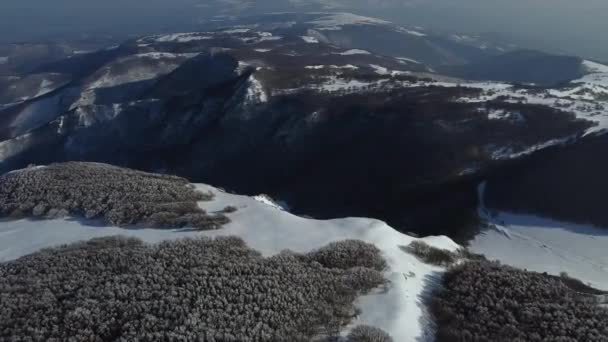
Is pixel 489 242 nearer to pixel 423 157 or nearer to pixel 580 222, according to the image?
pixel 580 222

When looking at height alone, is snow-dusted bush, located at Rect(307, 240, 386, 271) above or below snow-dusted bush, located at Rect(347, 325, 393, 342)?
below

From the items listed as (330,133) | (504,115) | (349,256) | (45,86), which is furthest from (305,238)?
(45,86)

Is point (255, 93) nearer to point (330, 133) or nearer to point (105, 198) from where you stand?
point (330, 133)

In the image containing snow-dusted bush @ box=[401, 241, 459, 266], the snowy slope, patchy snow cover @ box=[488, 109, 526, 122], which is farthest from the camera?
patchy snow cover @ box=[488, 109, 526, 122]

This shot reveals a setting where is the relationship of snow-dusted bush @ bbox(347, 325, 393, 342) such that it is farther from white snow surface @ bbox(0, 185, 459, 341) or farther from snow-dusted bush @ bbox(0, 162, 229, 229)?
snow-dusted bush @ bbox(0, 162, 229, 229)

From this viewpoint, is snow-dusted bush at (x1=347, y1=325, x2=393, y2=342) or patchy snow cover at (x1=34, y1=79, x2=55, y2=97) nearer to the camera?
snow-dusted bush at (x1=347, y1=325, x2=393, y2=342)

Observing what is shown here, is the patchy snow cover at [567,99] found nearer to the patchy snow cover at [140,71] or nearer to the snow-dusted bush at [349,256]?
the snow-dusted bush at [349,256]

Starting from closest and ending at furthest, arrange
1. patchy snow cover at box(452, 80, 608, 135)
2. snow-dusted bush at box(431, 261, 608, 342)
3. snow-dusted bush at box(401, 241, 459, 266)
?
snow-dusted bush at box(431, 261, 608, 342) → snow-dusted bush at box(401, 241, 459, 266) → patchy snow cover at box(452, 80, 608, 135)

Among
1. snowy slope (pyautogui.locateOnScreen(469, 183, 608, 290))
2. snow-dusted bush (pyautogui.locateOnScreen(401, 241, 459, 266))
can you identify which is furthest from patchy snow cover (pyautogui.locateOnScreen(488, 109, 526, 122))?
snow-dusted bush (pyautogui.locateOnScreen(401, 241, 459, 266))
